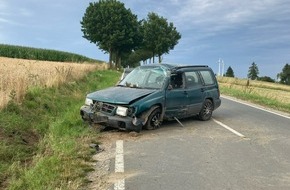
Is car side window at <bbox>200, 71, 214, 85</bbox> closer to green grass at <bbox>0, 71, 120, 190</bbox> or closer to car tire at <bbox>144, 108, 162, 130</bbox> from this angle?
car tire at <bbox>144, 108, 162, 130</bbox>

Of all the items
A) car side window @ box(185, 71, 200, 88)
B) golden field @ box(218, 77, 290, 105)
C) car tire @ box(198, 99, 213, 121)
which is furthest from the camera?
golden field @ box(218, 77, 290, 105)

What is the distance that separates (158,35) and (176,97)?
63.1 meters

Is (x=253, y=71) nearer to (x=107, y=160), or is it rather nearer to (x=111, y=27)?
(x=111, y=27)

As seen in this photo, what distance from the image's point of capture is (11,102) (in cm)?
1100

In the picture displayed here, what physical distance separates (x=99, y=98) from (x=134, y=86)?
1224 millimetres

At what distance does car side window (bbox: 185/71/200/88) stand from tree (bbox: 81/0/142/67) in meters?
51.8

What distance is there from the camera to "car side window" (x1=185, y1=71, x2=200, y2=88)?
37.7 ft

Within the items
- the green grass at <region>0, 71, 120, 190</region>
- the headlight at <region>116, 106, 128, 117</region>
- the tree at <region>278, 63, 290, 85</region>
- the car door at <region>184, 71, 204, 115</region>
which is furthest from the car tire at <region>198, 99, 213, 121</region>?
the tree at <region>278, 63, 290, 85</region>

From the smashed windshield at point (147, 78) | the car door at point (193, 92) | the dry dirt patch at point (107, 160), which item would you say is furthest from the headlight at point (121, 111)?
the car door at point (193, 92)

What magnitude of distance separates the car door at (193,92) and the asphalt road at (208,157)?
0.46 metres

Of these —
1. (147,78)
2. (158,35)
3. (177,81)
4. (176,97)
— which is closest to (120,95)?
(147,78)

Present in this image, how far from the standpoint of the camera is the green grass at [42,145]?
5.99 meters

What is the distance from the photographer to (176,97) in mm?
10742

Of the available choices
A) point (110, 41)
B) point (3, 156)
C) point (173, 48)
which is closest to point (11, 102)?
point (3, 156)
